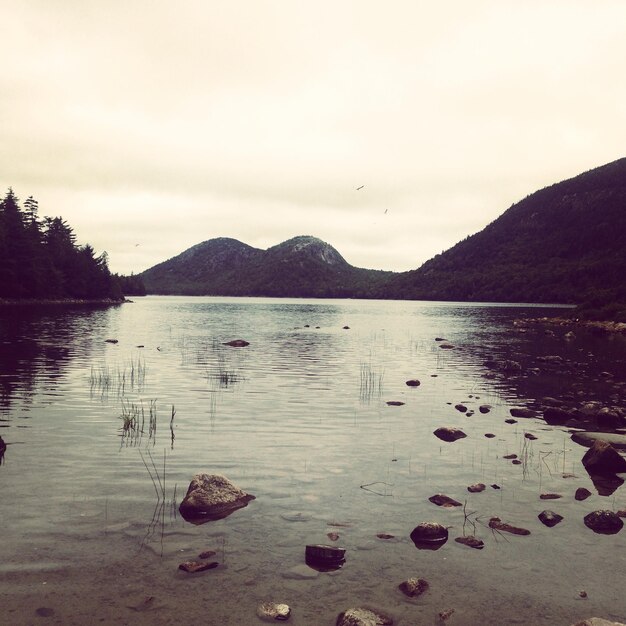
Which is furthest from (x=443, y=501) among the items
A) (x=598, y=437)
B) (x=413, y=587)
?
(x=598, y=437)

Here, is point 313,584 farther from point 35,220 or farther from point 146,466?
point 35,220

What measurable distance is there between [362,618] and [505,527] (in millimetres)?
5004

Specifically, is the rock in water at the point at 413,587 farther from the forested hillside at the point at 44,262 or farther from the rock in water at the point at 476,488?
the forested hillside at the point at 44,262

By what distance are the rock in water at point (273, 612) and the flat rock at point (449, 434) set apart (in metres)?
11.8

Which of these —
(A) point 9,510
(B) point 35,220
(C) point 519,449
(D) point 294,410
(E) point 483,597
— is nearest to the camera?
(E) point 483,597

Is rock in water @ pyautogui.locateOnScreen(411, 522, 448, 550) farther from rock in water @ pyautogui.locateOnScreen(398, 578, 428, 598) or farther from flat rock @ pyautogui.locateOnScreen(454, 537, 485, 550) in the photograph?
rock in water @ pyautogui.locateOnScreen(398, 578, 428, 598)

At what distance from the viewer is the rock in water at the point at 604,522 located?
11.2 meters

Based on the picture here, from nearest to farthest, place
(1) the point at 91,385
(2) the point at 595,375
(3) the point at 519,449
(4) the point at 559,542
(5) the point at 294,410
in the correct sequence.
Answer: (4) the point at 559,542 → (3) the point at 519,449 → (5) the point at 294,410 → (1) the point at 91,385 → (2) the point at 595,375

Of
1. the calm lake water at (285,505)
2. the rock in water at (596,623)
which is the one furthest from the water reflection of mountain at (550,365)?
the rock in water at (596,623)

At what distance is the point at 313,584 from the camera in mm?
8805

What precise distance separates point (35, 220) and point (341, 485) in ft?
488

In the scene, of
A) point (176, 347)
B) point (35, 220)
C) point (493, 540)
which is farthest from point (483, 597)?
point (35, 220)

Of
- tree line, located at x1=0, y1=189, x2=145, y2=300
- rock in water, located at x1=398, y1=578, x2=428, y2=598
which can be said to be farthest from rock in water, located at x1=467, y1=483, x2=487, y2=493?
tree line, located at x1=0, y1=189, x2=145, y2=300

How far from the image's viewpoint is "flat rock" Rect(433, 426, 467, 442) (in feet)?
61.5
